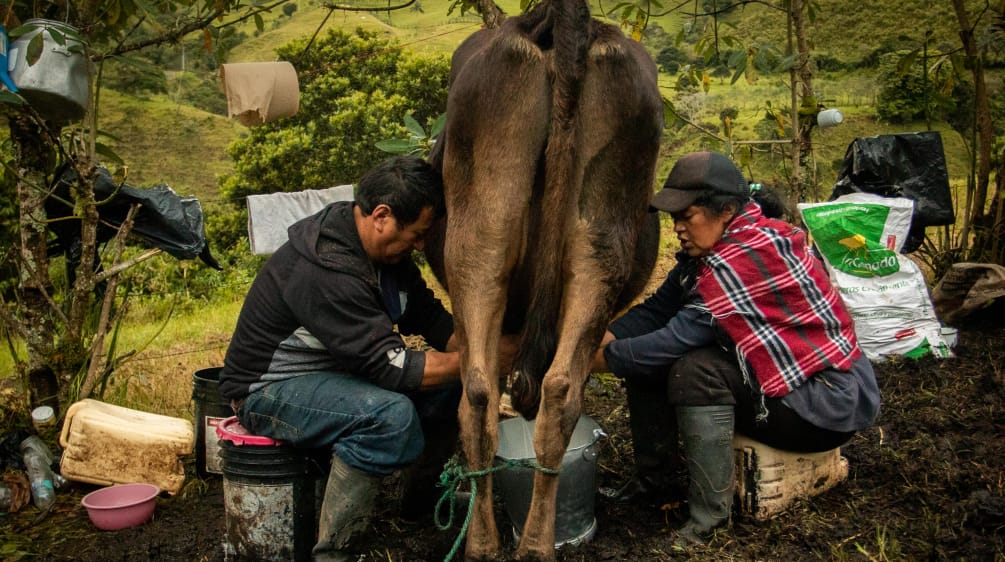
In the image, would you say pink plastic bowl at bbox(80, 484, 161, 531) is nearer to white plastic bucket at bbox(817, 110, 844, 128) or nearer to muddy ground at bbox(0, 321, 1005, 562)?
muddy ground at bbox(0, 321, 1005, 562)

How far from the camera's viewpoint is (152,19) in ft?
13.7

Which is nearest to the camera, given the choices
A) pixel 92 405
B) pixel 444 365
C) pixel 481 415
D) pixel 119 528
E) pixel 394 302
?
pixel 481 415

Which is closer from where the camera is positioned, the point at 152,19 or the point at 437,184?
the point at 437,184

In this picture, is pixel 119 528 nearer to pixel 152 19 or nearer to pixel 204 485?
pixel 204 485

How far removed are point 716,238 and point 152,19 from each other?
309 centimetres

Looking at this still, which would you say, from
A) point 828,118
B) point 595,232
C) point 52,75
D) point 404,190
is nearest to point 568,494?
point 595,232

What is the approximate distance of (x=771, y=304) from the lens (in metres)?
2.90

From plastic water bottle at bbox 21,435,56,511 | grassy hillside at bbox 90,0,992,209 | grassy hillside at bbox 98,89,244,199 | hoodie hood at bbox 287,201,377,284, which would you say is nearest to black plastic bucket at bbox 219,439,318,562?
hoodie hood at bbox 287,201,377,284

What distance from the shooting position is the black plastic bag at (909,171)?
218 inches

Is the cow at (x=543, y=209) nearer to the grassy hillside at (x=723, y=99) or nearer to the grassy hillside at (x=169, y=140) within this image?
the grassy hillside at (x=723, y=99)

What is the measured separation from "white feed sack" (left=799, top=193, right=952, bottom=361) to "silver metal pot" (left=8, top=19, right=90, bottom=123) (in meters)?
4.21

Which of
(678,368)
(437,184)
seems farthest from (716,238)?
(437,184)

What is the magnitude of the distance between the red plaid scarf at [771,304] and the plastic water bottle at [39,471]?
10.2ft

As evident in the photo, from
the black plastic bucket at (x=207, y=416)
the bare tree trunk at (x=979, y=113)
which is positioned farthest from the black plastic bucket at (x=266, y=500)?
the bare tree trunk at (x=979, y=113)
